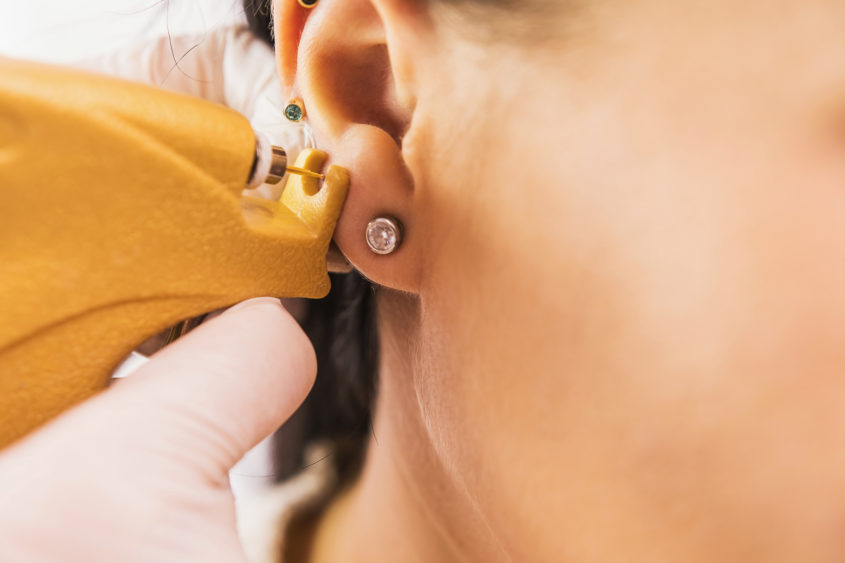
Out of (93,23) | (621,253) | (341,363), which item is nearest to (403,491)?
(341,363)

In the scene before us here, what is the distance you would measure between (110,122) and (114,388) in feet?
0.60

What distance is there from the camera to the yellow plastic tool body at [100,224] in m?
0.37

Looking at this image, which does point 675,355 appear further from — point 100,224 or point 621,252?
point 100,224

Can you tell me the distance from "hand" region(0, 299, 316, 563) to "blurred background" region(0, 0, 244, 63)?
38 centimetres

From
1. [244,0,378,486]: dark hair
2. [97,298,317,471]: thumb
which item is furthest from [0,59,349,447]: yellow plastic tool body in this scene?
[244,0,378,486]: dark hair

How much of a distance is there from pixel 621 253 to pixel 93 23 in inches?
32.4

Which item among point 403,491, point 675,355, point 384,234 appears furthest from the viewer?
point 403,491

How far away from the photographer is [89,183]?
1.27 feet

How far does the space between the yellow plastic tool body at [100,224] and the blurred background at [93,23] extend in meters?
0.30

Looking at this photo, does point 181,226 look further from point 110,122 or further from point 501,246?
point 501,246

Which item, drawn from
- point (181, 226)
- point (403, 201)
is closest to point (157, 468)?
point (181, 226)

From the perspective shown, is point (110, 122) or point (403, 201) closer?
point (110, 122)

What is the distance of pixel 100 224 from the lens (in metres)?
0.40

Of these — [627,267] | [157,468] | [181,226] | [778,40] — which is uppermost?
[778,40]
